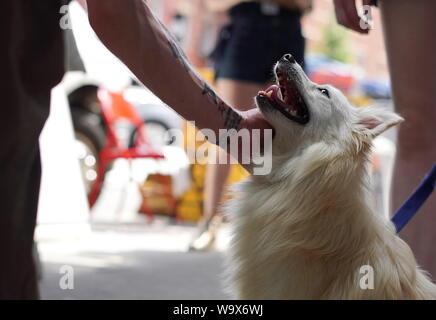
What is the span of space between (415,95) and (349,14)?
1.80 ft

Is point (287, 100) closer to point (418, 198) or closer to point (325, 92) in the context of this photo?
point (325, 92)

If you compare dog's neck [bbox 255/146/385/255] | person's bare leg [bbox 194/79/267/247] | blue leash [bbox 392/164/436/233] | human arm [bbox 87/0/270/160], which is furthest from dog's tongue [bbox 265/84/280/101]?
person's bare leg [bbox 194/79/267/247]

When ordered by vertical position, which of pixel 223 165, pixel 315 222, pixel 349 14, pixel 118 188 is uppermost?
pixel 349 14

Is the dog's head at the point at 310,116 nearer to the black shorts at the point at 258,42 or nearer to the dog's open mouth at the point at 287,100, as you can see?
the dog's open mouth at the point at 287,100

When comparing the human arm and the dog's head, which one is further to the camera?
the dog's head

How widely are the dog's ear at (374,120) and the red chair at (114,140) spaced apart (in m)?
5.25

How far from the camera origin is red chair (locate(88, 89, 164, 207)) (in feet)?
25.4

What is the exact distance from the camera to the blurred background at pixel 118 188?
4.28 metres

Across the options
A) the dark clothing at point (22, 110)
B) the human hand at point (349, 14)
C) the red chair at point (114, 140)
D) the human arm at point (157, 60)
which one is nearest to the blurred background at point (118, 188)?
the red chair at point (114, 140)

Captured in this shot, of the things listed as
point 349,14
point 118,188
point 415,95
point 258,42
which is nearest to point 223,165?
point 258,42

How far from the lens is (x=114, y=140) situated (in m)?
7.85

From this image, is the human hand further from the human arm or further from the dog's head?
the human arm
